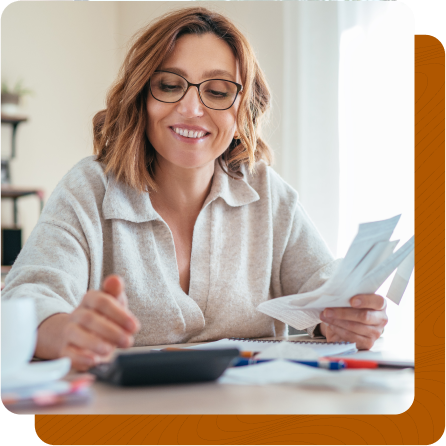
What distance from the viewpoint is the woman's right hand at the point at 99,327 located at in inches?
18.9

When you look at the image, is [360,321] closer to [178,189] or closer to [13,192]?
[178,189]

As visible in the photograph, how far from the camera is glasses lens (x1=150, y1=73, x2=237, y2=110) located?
88 cm

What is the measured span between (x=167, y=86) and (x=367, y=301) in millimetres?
497

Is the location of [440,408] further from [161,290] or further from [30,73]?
[30,73]

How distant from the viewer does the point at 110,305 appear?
1.59 feet

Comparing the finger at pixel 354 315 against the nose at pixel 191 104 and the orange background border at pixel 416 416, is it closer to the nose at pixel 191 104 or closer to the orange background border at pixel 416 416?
the orange background border at pixel 416 416

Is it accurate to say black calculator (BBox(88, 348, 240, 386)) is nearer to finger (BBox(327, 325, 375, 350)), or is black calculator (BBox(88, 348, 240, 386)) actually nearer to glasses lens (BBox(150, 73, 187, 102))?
finger (BBox(327, 325, 375, 350))

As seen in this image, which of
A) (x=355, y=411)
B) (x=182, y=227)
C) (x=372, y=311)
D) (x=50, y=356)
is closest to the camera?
(x=355, y=411)

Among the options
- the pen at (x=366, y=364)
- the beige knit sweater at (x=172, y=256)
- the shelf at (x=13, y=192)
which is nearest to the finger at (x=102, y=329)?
the beige knit sweater at (x=172, y=256)

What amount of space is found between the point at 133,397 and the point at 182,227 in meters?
0.56

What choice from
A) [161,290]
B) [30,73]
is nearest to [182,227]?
[161,290]

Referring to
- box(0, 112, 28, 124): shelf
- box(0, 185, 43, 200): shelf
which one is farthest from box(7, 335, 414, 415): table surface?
box(0, 112, 28, 124): shelf

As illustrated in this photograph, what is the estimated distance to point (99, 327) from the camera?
492 millimetres

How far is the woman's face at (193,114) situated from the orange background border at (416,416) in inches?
16.4
